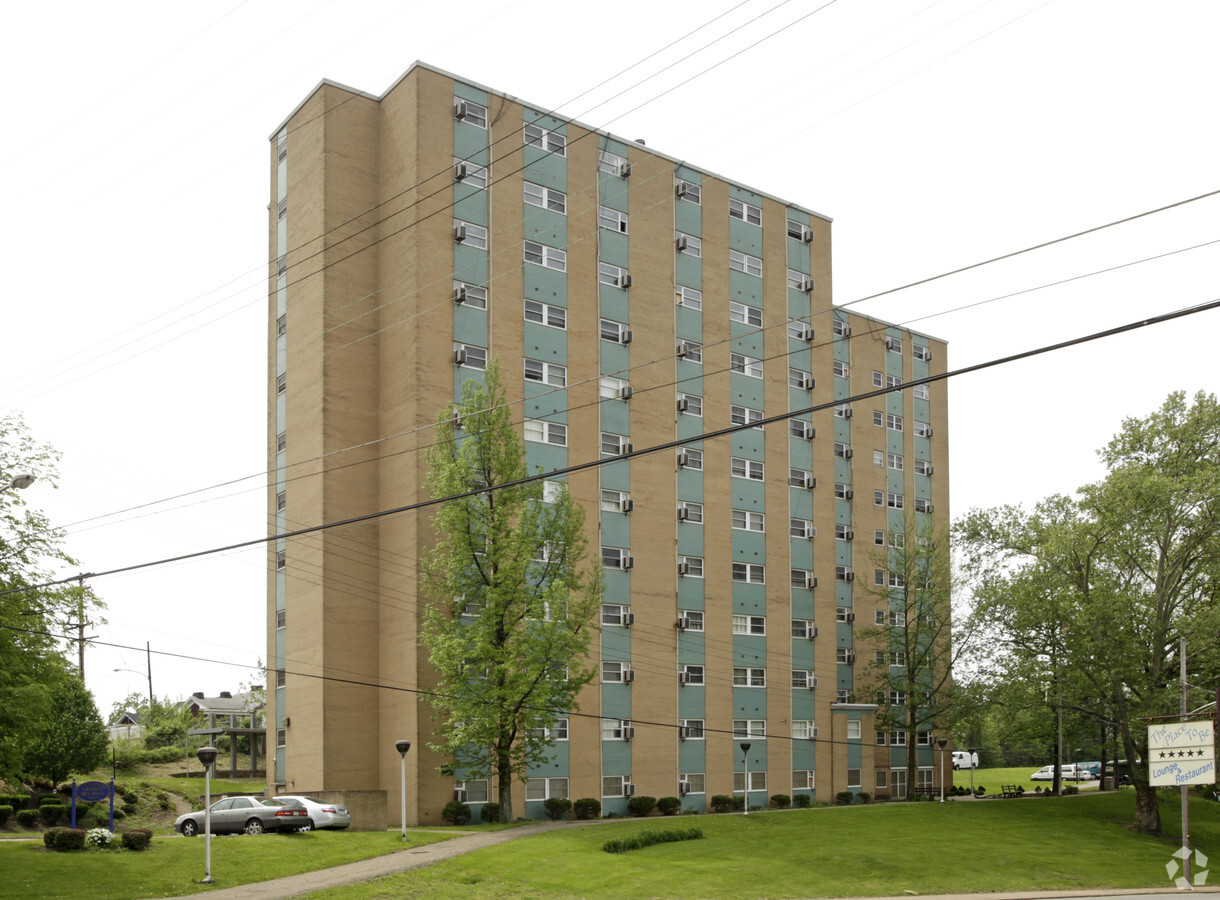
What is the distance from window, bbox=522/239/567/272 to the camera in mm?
52375

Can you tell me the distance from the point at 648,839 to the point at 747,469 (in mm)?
27143

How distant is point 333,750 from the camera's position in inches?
1815

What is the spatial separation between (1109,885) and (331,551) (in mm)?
30746

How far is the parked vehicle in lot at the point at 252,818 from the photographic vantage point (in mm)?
34875

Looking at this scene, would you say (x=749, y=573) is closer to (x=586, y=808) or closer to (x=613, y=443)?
(x=613, y=443)

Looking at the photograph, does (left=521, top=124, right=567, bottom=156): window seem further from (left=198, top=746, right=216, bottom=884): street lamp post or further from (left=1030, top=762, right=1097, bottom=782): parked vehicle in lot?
(left=1030, top=762, right=1097, bottom=782): parked vehicle in lot

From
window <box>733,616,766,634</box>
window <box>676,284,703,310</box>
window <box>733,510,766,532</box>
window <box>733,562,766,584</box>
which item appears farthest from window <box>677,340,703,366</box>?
window <box>733,616,766,634</box>

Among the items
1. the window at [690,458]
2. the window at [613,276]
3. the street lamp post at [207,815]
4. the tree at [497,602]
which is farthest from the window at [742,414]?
the street lamp post at [207,815]

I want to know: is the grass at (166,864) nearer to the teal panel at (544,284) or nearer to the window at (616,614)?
the window at (616,614)

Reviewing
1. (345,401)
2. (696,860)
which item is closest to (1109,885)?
(696,860)

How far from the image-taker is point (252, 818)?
35094 mm

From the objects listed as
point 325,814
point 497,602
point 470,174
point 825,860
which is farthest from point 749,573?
point 325,814

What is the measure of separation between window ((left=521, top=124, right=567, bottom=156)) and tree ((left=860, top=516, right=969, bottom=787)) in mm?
28135

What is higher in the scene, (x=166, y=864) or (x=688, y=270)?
(x=688, y=270)
